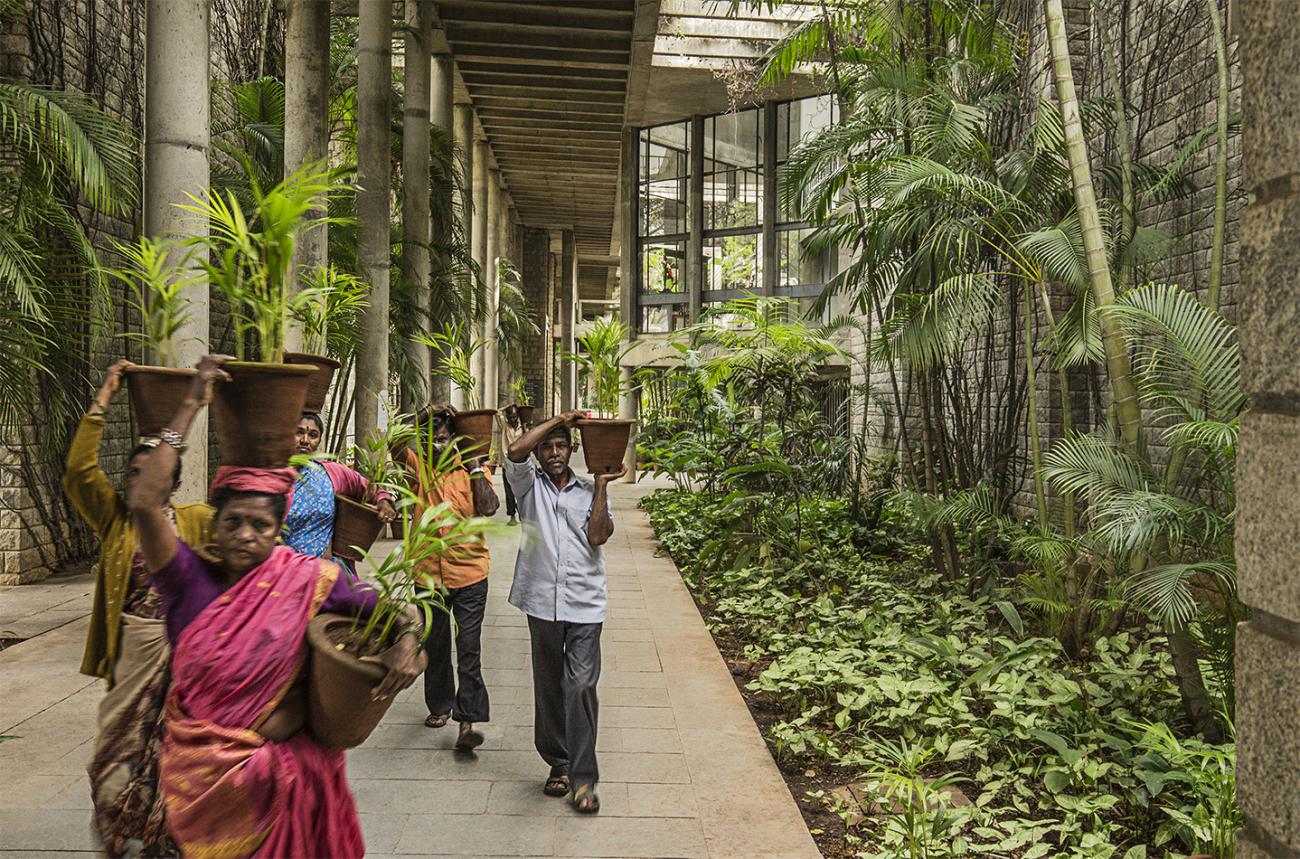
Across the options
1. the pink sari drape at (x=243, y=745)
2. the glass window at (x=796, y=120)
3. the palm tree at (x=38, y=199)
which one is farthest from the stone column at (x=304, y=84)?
the glass window at (x=796, y=120)

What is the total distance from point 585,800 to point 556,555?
92cm

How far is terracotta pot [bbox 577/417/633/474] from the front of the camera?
13.1 ft

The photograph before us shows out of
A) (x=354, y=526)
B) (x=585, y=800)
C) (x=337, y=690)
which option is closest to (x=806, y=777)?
(x=585, y=800)

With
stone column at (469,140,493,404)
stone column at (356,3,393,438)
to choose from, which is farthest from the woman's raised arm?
stone column at (469,140,493,404)

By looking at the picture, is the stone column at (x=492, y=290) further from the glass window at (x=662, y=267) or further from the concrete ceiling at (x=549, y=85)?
the glass window at (x=662, y=267)

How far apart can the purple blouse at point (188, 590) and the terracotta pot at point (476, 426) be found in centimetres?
232

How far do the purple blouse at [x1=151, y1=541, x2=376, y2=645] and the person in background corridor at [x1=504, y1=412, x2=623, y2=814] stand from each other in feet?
5.66

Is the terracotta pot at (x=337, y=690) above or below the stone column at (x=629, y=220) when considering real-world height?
below

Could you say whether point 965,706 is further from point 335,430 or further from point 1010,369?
point 335,430

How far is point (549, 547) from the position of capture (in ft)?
13.8

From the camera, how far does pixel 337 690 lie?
2150 mm

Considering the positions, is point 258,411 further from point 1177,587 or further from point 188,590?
point 1177,587

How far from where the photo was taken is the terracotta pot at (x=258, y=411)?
7.43 ft

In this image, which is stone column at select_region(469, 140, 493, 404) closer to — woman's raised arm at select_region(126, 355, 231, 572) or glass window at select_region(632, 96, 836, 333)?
glass window at select_region(632, 96, 836, 333)
